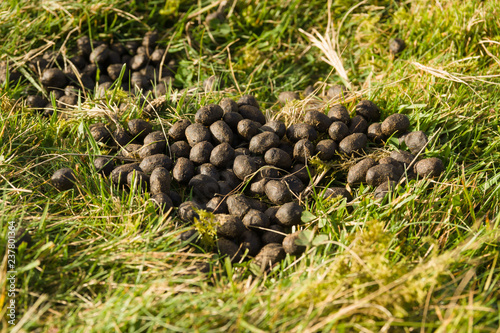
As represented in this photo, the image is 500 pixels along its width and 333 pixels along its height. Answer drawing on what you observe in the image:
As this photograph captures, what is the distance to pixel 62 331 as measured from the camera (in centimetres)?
220

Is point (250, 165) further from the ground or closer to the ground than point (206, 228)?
further from the ground

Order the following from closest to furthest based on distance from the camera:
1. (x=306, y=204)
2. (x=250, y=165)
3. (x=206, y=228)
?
(x=206, y=228)
(x=306, y=204)
(x=250, y=165)

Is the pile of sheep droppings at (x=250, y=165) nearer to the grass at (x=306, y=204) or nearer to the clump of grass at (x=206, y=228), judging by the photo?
the clump of grass at (x=206, y=228)

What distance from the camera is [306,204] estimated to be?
3.13m

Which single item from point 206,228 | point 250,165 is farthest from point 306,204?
point 206,228

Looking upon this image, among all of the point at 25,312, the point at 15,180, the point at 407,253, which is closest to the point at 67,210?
the point at 15,180

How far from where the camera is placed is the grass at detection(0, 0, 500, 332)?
7.37ft

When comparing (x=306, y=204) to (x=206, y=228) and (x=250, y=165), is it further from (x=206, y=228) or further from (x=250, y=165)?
(x=206, y=228)

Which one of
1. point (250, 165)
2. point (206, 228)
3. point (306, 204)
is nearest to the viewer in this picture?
point (206, 228)

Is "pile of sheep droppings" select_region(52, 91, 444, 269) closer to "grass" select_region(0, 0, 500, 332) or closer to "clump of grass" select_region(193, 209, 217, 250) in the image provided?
"clump of grass" select_region(193, 209, 217, 250)

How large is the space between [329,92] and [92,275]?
2.88 meters

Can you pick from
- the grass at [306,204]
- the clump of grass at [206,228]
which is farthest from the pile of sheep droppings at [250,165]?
the grass at [306,204]

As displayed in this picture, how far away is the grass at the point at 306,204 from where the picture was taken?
2.25 meters

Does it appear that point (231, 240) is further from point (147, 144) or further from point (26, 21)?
point (26, 21)
